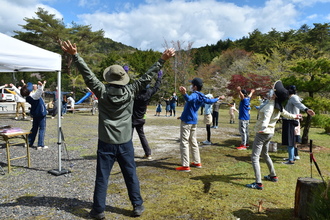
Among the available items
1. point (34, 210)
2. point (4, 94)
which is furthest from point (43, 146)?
point (4, 94)

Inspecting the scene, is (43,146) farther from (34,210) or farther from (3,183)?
(34,210)

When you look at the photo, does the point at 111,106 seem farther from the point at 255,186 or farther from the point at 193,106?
the point at 255,186

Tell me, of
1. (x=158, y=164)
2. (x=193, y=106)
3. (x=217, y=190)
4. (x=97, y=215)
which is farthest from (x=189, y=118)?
(x=97, y=215)

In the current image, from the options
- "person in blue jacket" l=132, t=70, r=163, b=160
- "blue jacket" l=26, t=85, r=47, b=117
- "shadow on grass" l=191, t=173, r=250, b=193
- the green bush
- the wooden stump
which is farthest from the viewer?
"blue jacket" l=26, t=85, r=47, b=117

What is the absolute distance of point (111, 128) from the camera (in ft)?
9.65

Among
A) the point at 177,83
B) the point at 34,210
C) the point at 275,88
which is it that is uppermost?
the point at 177,83

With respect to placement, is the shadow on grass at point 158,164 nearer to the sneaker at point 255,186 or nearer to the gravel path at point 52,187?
the gravel path at point 52,187

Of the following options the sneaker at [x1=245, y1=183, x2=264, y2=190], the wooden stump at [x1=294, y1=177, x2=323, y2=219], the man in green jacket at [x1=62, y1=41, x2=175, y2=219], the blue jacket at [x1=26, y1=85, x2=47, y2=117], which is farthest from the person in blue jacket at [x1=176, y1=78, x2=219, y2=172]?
the blue jacket at [x1=26, y1=85, x2=47, y2=117]

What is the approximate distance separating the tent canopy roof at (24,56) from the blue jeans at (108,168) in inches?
95.6

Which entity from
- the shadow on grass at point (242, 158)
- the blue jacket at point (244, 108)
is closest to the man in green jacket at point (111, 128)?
the shadow on grass at point (242, 158)

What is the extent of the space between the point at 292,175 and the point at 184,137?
234 cm

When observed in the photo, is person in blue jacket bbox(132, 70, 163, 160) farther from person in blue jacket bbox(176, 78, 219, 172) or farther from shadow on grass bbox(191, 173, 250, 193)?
shadow on grass bbox(191, 173, 250, 193)

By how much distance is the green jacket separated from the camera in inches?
115

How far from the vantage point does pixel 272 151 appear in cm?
694
